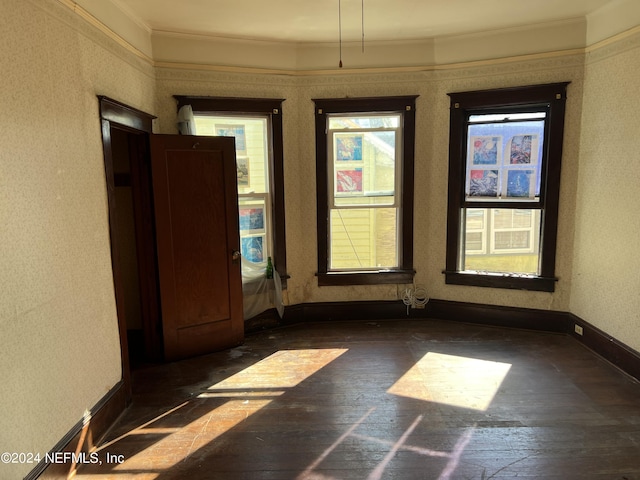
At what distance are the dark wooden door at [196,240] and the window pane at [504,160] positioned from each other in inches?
95.1

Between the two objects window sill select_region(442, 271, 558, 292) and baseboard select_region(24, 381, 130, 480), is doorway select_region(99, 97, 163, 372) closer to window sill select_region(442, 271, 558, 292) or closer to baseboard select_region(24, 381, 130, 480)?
baseboard select_region(24, 381, 130, 480)

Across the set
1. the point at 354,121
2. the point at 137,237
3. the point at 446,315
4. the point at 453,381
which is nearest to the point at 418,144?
the point at 354,121

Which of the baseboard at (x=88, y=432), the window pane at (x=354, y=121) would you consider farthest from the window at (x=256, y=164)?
the baseboard at (x=88, y=432)

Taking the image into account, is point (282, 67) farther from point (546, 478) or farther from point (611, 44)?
Answer: point (546, 478)

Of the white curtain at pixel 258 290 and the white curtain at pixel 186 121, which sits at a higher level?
the white curtain at pixel 186 121

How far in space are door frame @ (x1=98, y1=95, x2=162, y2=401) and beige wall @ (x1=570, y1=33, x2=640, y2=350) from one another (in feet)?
12.6

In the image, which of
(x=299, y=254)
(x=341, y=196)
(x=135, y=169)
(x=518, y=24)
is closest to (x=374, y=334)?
(x=299, y=254)

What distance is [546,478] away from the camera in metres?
2.15

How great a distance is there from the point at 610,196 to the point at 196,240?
3559mm

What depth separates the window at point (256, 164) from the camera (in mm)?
4051

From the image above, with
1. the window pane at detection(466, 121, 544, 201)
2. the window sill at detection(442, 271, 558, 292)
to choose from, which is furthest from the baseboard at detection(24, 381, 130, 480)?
the window pane at detection(466, 121, 544, 201)

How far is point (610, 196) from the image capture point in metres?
3.45

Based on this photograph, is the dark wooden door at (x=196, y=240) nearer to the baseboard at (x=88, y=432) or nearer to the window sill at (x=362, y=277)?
the baseboard at (x=88, y=432)

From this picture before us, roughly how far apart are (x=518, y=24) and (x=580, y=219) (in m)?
1.89
